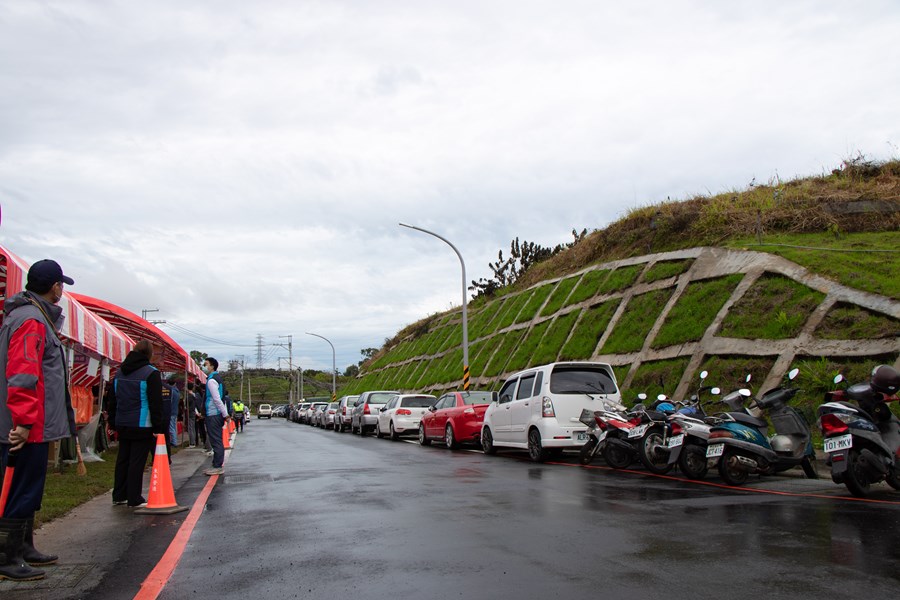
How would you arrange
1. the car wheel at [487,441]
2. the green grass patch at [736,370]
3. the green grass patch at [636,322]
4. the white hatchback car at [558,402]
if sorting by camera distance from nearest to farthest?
the white hatchback car at [558,402] → the green grass patch at [736,370] → the car wheel at [487,441] → the green grass patch at [636,322]

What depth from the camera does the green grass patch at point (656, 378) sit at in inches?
723

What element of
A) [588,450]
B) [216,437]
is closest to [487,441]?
[588,450]

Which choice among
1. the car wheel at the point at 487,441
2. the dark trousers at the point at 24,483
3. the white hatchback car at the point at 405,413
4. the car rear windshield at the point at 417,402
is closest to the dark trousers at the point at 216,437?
the car wheel at the point at 487,441

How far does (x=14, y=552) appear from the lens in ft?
17.1

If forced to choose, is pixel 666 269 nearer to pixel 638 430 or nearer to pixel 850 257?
pixel 850 257

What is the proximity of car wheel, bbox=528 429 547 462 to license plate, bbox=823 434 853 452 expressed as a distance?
240 inches

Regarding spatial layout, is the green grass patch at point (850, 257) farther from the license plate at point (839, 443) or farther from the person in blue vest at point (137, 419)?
the person in blue vest at point (137, 419)

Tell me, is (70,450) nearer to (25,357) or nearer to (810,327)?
(25,357)

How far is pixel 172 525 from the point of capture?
7.56m

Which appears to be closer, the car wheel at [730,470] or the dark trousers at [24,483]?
the dark trousers at [24,483]

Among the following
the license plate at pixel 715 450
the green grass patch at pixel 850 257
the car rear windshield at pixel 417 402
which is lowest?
the license plate at pixel 715 450

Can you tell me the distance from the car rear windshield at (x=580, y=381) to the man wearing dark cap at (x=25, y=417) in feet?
32.3

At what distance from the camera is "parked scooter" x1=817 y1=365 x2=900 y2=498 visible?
8.62 m

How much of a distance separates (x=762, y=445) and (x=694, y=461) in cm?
113
